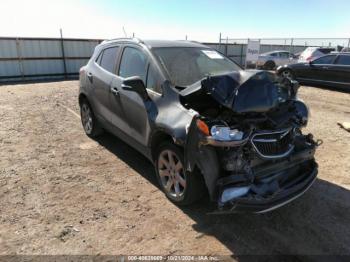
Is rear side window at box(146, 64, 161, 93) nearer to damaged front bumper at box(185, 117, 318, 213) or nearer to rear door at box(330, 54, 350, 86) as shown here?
damaged front bumper at box(185, 117, 318, 213)

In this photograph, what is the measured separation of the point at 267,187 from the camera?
10.7 ft

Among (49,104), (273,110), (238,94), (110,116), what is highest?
(238,94)

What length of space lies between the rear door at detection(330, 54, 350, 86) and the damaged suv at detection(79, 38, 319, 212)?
29.2 feet

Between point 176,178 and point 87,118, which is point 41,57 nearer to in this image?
point 87,118

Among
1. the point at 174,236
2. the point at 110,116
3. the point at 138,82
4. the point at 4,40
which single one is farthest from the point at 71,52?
the point at 174,236

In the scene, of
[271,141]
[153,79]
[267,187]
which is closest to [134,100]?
[153,79]

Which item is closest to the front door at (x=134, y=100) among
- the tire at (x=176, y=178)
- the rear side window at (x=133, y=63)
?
the rear side window at (x=133, y=63)

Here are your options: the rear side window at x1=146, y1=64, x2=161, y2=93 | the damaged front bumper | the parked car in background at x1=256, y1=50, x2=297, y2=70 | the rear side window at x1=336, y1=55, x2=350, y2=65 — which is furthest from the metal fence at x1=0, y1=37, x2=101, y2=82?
the damaged front bumper

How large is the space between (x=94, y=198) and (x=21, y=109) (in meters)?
5.92

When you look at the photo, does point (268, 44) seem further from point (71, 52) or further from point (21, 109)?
point (21, 109)

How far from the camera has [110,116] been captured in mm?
5047

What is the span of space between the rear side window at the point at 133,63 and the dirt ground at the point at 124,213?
4.70ft

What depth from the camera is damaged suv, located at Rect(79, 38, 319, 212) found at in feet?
10.3

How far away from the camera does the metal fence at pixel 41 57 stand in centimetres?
1539
